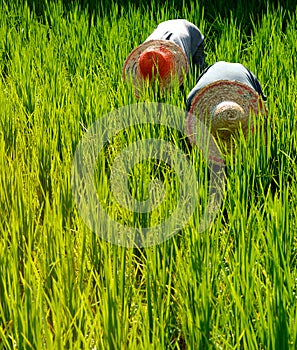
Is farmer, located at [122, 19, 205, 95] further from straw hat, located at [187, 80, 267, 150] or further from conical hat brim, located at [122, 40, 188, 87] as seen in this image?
straw hat, located at [187, 80, 267, 150]

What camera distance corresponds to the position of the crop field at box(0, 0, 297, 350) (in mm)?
1346

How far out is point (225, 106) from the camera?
7.90 feet

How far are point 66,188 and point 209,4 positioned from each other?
9.36 ft

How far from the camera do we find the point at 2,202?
2.02 meters

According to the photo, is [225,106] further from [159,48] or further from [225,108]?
[159,48]

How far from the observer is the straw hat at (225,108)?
2.40m

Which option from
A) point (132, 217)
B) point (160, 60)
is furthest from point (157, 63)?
point (132, 217)

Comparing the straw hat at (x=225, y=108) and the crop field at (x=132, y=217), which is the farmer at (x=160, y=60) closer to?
the crop field at (x=132, y=217)

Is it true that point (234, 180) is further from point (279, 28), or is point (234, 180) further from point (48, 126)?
point (279, 28)

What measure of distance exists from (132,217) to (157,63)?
1.23 meters

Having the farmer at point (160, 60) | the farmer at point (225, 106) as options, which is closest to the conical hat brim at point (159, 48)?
the farmer at point (160, 60)

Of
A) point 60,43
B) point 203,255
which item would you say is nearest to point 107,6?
point 60,43

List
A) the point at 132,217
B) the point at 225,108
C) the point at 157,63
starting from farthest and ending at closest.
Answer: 1. the point at 157,63
2. the point at 225,108
3. the point at 132,217

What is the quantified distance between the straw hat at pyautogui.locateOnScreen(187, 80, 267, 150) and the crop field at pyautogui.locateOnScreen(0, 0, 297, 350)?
7 centimetres
